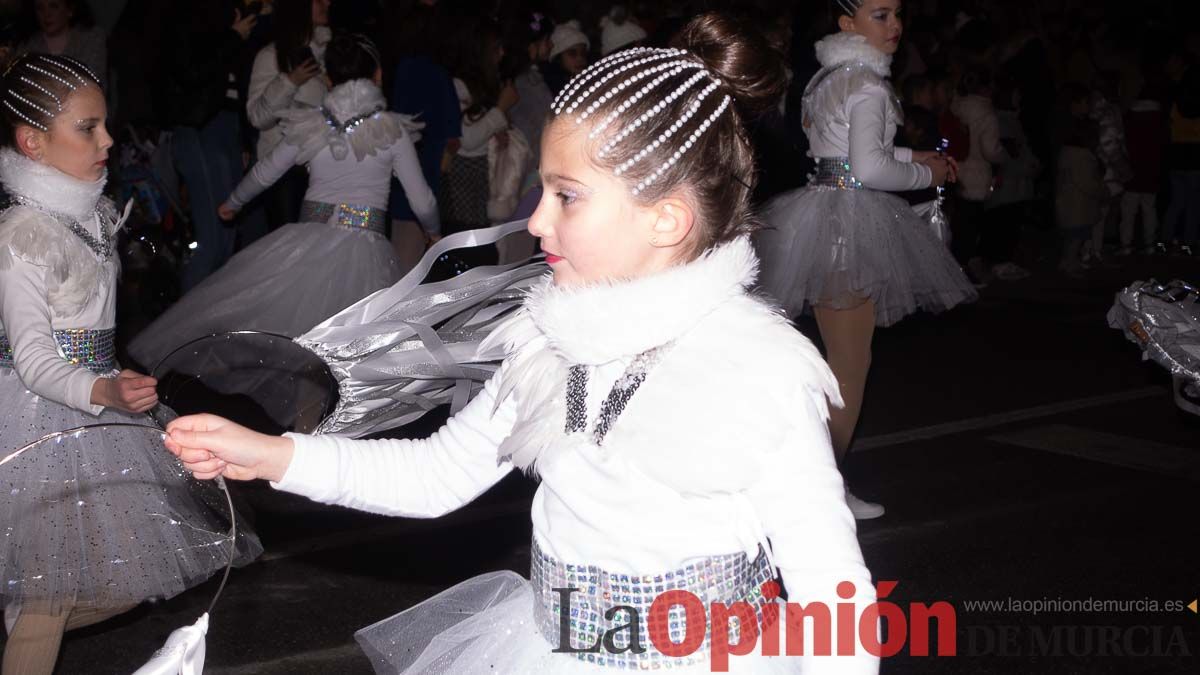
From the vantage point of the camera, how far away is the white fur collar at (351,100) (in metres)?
6.79

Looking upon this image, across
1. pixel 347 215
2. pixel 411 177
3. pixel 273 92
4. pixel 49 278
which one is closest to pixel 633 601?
pixel 49 278

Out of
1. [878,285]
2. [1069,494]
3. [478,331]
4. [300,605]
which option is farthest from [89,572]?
[1069,494]

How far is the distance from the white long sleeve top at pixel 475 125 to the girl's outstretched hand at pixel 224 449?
270 inches

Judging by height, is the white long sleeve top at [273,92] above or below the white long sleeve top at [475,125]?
above

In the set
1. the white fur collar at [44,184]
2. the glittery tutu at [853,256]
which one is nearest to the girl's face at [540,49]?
the glittery tutu at [853,256]

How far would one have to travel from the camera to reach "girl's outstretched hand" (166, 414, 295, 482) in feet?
7.33

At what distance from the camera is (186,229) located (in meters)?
9.47

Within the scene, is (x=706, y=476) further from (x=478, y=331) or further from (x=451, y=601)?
(x=478, y=331)

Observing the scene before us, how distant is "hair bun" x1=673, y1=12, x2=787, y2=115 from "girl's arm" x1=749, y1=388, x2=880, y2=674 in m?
0.62

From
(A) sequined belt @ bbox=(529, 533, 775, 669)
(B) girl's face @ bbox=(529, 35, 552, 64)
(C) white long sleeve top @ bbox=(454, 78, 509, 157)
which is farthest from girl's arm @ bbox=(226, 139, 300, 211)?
(A) sequined belt @ bbox=(529, 533, 775, 669)

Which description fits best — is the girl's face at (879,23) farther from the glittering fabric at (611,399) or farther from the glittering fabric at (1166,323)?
the glittering fabric at (611,399)

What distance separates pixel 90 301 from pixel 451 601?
6.02ft

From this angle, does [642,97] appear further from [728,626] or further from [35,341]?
[35,341]

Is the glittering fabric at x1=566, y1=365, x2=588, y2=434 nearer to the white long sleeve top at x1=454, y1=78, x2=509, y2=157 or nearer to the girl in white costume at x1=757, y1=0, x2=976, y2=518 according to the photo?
the girl in white costume at x1=757, y1=0, x2=976, y2=518
